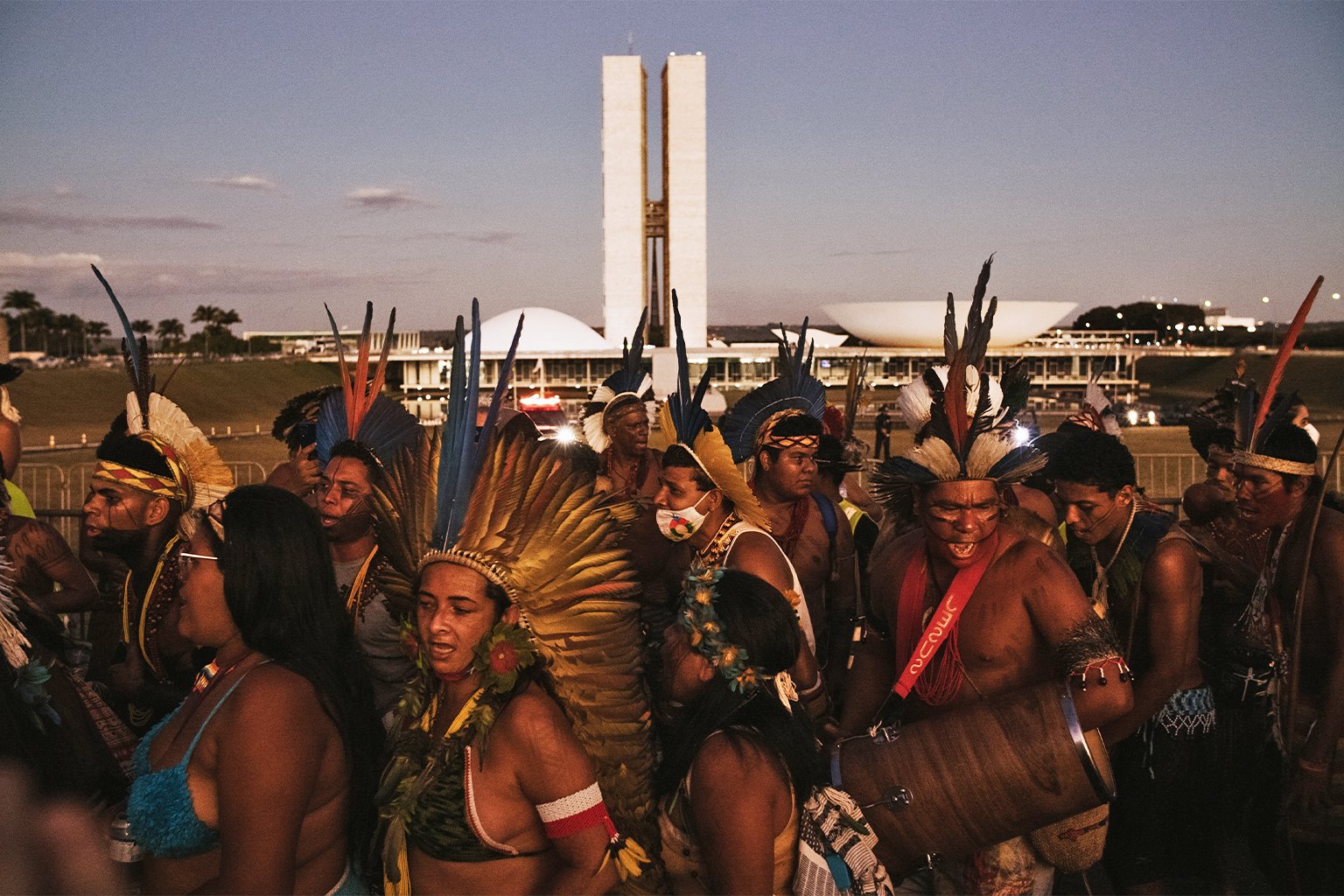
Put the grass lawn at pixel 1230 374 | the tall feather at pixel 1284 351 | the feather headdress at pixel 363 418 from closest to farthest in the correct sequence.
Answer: the tall feather at pixel 1284 351
the feather headdress at pixel 363 418
the grass lawn at pixel 1230 374

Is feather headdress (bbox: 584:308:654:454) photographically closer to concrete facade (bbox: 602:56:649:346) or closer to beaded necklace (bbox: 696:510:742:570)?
beaded necklace (bbox: 696:510:742:570)

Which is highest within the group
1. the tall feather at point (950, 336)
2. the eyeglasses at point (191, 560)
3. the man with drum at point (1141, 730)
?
the tall feather at point (950, 336)

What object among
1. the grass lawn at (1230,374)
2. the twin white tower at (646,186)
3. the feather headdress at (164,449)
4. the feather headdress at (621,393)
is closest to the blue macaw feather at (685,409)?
the feather headdress at (164,449)

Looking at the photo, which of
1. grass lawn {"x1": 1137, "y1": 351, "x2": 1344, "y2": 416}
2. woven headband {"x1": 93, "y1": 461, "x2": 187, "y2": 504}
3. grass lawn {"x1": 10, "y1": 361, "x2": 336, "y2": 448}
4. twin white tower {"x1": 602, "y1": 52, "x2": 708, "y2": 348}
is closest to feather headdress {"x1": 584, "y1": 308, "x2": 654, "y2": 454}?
woven headband {"x1": 93, "y1": 461, "x2": 187, "y2": 504}

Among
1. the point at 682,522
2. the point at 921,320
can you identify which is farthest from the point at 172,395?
the point at 921,320

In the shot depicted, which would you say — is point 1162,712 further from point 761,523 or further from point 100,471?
point 100,471

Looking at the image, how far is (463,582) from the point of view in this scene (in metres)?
2.47

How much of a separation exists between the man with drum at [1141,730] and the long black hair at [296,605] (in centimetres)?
222

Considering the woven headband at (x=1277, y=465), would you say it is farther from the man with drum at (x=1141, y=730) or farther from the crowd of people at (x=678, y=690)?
the man with drum at (x=1141, y=730)

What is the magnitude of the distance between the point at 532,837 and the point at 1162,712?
220 cm

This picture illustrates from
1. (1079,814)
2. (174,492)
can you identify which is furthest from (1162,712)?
(174,492)

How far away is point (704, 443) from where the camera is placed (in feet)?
13.6

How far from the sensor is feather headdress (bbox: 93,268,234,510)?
4.08m

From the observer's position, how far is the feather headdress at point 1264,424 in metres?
3.79
